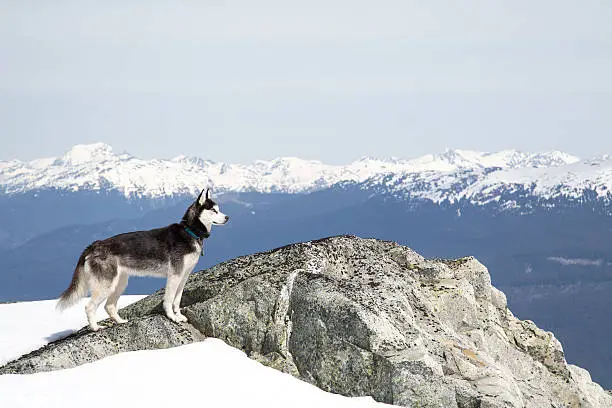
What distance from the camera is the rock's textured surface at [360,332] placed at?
15.5 metres

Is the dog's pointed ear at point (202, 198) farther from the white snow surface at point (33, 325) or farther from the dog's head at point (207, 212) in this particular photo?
the white snow surface at point (33, 325)

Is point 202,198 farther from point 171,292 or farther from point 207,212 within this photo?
point 171,292

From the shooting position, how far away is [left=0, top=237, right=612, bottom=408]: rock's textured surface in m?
15.5

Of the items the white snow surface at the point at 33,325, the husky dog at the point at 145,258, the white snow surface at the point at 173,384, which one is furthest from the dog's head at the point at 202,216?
the white snow surface at the point at 33,325

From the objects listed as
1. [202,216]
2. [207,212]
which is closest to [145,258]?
[202,216]

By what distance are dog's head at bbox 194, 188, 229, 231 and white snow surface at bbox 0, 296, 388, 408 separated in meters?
3.26

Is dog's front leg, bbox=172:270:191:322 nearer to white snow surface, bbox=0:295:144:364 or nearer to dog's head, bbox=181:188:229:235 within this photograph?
dog's head, bbox=181:188:229:235

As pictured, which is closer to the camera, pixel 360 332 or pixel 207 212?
pixel 360 332

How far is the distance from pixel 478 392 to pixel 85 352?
10019 mm

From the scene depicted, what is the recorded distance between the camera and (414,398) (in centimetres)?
1490

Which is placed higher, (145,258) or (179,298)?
(145,258)

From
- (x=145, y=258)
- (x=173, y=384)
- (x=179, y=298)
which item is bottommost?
(x=173, y=384)

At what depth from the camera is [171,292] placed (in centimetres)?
1717

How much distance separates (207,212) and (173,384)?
186 inches
